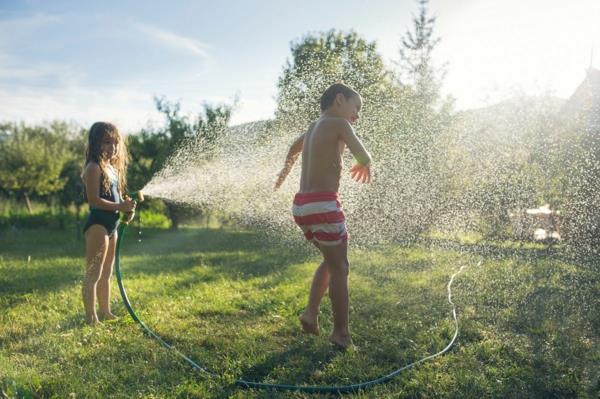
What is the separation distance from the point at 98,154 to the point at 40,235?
11374mm

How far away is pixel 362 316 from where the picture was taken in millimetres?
4180

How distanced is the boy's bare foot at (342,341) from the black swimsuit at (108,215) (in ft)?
6.62

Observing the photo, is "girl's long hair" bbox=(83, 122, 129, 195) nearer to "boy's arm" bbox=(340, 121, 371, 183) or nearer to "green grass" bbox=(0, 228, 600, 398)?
"green grass" bbox=(0, 228, 600, 398)

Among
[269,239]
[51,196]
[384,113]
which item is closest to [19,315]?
[269,239]

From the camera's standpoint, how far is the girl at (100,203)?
3.82 meters

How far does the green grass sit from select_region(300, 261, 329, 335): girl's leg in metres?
0.10

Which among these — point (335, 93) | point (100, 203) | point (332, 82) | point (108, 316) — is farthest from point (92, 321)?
point (332, 82)

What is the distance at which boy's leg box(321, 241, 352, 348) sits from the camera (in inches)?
132

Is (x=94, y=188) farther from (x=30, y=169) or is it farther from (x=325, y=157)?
(x=30, y=169)

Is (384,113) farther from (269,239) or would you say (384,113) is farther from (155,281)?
(155,281)

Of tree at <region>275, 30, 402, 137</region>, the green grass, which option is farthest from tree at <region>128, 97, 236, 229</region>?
the green grass

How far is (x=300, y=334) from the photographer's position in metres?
3.73

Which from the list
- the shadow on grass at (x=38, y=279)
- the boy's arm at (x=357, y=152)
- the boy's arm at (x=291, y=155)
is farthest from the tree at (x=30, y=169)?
the boy's arm at (x=357, y=152)

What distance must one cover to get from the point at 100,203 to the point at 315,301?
1.83 m
